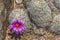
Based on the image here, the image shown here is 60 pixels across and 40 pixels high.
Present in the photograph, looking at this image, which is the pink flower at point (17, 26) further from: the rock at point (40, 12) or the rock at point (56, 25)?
the rock at point (56, 25)

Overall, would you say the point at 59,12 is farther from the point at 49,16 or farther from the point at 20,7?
the point at 20,7

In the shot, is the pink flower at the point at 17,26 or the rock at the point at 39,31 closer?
the pink flower at the point at 17,26

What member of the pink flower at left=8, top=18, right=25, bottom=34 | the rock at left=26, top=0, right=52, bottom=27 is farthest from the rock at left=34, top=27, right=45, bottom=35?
the pink flower at left=8, top=18, right=25, bottom=34

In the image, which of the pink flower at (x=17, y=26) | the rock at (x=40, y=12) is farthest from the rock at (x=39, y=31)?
the pink flower at (x=17, y=26)

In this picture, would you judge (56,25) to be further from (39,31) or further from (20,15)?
(20,15)

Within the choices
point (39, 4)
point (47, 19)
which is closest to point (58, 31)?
point (47, 19)
